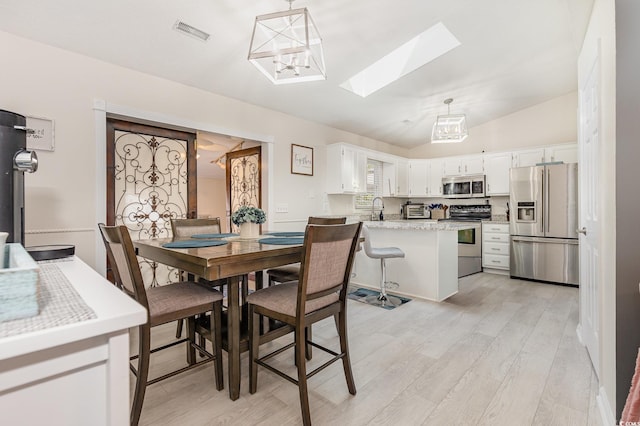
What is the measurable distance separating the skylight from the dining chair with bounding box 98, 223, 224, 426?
2.99m

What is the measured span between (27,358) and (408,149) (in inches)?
275

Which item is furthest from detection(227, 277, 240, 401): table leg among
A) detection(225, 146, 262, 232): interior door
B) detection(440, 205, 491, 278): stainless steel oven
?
detection(440, 205, 491, 278): stainless steel oven

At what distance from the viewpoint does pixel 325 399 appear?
1788mm

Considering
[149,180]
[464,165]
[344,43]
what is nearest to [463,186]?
[464,165]

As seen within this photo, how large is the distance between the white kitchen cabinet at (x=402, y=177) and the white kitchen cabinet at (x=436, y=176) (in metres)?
0.44

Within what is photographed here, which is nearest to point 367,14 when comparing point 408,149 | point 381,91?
point 381,91

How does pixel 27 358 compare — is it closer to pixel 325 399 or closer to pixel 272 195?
pixel 325 399

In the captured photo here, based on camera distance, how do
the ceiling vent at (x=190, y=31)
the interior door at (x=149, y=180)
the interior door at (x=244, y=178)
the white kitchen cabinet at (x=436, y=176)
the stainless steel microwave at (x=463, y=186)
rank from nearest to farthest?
the ceiling vent at (x=190, y=31) < the interior door at (x=149, y=180) < the interior door at (x=244, y=178) < the stainless steel microwave at (x=463, y=186) < the white kitchen cabinet at (x=436, y=176)

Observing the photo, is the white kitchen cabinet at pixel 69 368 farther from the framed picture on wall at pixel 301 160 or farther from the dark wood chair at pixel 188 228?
the framed picture on wall at pixel 301 160

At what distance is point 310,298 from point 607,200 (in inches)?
63.5

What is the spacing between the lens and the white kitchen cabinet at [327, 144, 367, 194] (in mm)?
4668

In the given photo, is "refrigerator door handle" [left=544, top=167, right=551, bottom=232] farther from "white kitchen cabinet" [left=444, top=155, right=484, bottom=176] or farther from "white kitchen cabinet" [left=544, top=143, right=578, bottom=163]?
"white kitchen cabinet" [left=444, top=155, right=484, bottom=176]

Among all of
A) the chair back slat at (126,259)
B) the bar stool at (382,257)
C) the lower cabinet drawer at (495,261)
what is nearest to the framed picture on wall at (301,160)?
the bar stool at (382,257)

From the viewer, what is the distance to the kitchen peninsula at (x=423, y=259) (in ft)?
11.6
